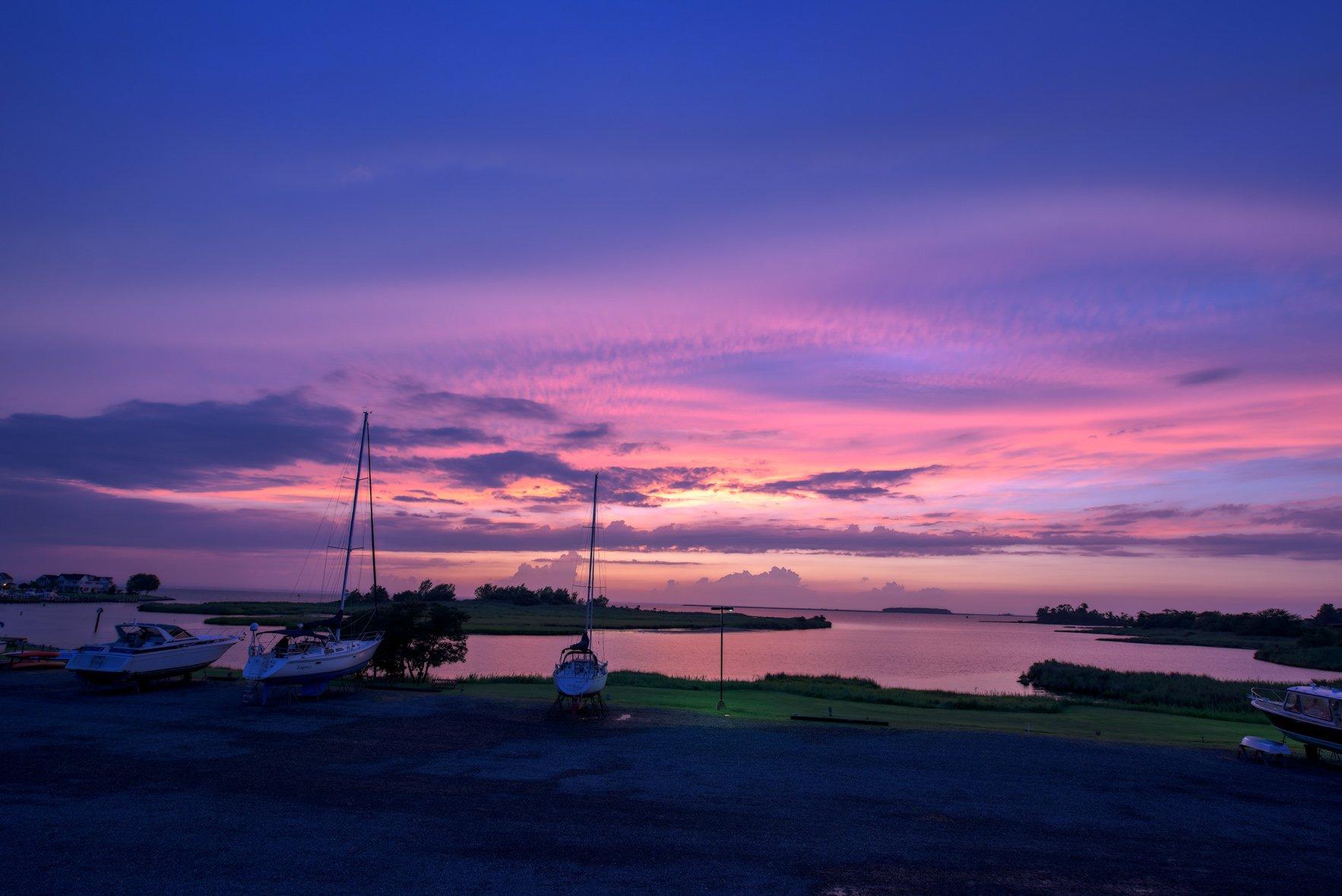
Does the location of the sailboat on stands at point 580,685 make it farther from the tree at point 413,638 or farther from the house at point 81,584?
the house at point 81,584

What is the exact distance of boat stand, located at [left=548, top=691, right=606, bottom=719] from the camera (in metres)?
22.0

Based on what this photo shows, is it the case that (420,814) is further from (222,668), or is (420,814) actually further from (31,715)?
(222,668)

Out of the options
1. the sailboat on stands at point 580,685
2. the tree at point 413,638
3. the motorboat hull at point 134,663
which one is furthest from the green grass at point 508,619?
the sailboat on stands at point 580,685

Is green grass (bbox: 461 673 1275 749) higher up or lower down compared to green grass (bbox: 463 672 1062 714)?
higher up

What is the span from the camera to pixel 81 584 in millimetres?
176750

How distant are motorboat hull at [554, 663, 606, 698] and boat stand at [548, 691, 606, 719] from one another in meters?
0.18

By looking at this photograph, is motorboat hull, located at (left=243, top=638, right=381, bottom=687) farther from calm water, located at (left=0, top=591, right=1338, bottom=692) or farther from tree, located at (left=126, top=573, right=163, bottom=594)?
tree, located at (left=126, top=573, right=163, bottom=594)

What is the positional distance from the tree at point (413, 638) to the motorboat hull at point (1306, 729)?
1281 inches

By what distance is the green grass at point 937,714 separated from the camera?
2217 cm

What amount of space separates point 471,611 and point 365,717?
375ft

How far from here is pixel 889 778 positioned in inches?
592

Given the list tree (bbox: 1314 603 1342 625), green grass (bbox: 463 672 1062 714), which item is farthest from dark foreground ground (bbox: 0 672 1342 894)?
tree (bbox: 1314 603 1342 625)

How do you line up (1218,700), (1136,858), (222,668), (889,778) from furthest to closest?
1. (1218,700)
2. (222,668)
3. (889,778)
4. (1136,858)

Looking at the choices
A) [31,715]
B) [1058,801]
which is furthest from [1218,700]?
[31,715]
